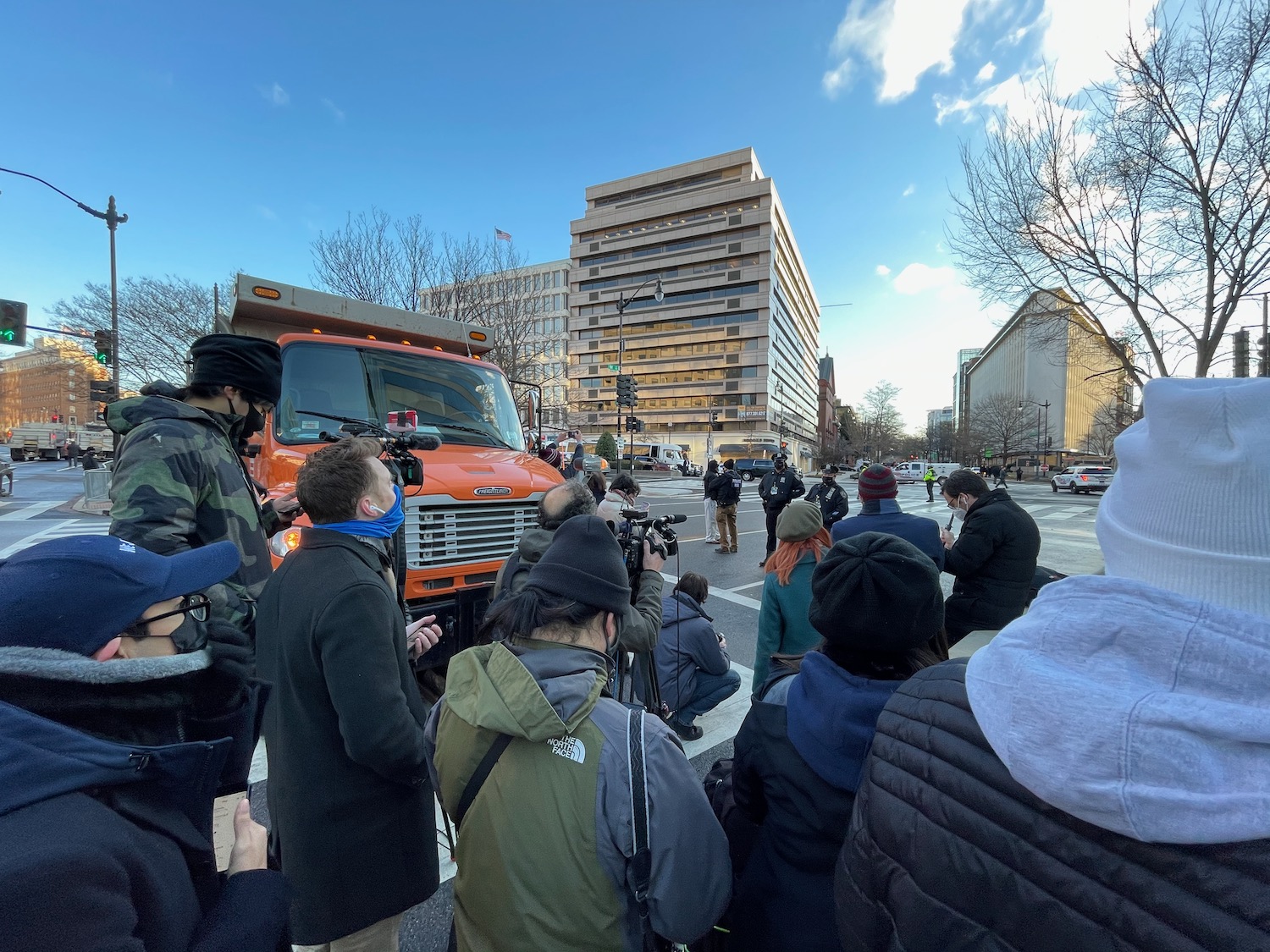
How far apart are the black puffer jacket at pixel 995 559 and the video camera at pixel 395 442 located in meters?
3.76

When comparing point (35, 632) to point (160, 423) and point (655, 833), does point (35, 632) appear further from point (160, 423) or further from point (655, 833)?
point (160, 423)

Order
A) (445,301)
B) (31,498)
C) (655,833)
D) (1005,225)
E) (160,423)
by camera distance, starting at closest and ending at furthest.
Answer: (655,833) → (160,423) → (1005,225) → (31,498) → (445,301)

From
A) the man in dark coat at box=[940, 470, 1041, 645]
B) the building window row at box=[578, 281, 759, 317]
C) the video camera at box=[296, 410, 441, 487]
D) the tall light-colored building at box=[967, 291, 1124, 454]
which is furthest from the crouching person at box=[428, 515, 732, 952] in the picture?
the building window row at box=[578, 281, 759, 317]

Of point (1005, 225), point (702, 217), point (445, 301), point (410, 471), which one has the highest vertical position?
point (702, 217)

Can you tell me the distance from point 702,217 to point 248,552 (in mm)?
76667

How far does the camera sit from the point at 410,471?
3357 mm

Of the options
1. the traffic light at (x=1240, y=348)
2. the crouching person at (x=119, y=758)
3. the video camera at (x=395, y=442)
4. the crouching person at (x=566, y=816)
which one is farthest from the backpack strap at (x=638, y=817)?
the traffic light at (x=1240, y=348)

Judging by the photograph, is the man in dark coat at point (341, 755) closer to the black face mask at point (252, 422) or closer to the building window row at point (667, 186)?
the black face mask at point (252, 422)

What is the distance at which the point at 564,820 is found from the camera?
1261 millimetres

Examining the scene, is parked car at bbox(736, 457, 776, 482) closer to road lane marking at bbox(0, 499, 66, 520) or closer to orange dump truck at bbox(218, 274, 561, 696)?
road lane marking at bbox(0, 499, 66, 520)

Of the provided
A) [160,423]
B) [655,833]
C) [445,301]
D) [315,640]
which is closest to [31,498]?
[445,301]

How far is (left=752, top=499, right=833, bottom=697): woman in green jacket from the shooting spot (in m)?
3.24

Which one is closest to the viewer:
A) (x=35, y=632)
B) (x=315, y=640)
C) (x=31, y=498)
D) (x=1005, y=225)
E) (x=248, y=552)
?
(x=35, y=632)

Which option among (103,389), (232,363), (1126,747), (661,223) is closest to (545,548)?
(232,363)
